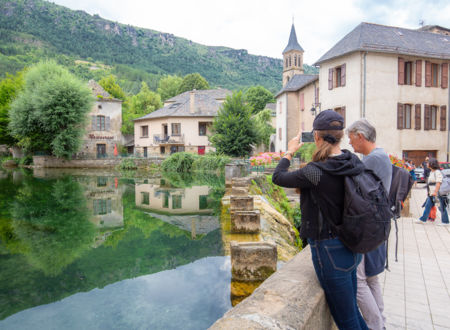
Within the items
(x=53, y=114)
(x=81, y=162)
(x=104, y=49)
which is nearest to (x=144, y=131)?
(x=81, y=162)

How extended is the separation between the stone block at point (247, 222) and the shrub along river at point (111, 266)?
0.71m

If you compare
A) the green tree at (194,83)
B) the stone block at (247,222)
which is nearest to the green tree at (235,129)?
the stone block at (247,222)

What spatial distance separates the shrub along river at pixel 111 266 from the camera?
491 cm

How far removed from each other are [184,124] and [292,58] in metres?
32.9

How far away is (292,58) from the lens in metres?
62.6

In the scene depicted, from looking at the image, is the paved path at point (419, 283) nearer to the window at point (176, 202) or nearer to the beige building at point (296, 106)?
the window at point (176, 202)

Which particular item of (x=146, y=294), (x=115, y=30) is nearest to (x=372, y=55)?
(x=146, y=294)

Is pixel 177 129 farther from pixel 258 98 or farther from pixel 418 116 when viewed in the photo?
pixel 418 116

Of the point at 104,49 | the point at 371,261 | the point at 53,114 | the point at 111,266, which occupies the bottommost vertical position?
the point at 111,266

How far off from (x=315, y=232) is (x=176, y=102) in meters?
42.7

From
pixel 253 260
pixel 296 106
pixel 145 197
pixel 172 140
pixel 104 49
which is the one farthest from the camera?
pixel 104 49

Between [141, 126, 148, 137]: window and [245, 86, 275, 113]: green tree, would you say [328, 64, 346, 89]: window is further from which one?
[245, 86, 275, 113]: green tree

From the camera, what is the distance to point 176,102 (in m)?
43.3

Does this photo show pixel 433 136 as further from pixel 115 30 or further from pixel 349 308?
pixel 115 30
